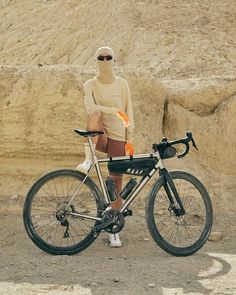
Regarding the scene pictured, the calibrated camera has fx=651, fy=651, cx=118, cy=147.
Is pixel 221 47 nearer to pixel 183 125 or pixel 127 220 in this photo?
pixel 183 125

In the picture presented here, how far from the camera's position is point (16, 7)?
1655 centimetres

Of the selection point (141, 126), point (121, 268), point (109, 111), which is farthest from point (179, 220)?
point (141, 126)

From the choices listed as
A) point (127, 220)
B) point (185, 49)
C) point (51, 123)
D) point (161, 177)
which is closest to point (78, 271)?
point (161, 177)

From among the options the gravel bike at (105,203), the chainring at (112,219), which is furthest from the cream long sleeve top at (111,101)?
the chainring at (112,219)

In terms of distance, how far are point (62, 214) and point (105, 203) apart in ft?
1.28

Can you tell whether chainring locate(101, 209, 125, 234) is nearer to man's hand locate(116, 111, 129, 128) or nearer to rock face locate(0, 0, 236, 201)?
man's hand locate(116, 111, 129, 128)

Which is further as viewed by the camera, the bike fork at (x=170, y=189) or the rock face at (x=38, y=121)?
the rock face at (x=38, y=121)

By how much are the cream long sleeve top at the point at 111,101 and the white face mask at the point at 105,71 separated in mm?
35

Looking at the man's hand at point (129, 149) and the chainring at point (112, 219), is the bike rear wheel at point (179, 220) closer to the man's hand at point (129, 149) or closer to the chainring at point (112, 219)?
the chainring at point (112, 219)

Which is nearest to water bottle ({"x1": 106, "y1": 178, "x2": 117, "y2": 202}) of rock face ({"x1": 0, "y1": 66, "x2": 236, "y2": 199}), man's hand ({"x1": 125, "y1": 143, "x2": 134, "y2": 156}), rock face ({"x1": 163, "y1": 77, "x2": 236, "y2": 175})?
man's hand ({"x1": 125, "y1": 143, "x2": 134, "y2": 156})

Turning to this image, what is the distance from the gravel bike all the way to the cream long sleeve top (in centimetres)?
25

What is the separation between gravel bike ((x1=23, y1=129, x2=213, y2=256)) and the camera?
572 centimetres

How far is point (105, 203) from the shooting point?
578 cm

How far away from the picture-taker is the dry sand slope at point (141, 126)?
17.0ft
